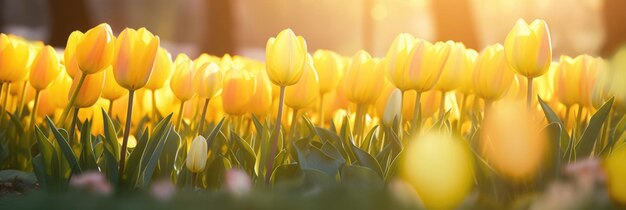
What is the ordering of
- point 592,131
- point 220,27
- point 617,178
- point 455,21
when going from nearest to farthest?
point 617,178, point 592,131, point 455,21, point 220,27

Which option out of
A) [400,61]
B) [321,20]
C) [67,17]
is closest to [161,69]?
[400,61]

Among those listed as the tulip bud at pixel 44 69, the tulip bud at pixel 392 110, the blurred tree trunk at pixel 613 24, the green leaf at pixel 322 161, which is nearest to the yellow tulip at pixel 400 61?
the tulip bud at pixel 392 110

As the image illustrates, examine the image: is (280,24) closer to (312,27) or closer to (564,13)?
(312,27)

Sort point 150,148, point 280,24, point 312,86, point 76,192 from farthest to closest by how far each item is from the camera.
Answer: point 280,24
point 312,86
point 150,148
point 76,192

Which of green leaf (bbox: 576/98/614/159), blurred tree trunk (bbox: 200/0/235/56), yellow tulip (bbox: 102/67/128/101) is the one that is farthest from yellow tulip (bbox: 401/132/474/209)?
blurred tree trunk (bbox: 200/0/235/56)

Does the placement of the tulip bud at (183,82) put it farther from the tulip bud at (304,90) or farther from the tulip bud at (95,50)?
the tulip bud at (95,50)

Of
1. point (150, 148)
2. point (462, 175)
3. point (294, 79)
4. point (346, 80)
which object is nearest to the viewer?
point (462, 175)

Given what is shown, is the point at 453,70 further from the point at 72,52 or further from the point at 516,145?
the point at 72,52

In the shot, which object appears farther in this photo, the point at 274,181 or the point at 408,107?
the point at 408,107

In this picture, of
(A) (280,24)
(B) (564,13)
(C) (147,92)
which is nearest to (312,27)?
(A) (280,24)
